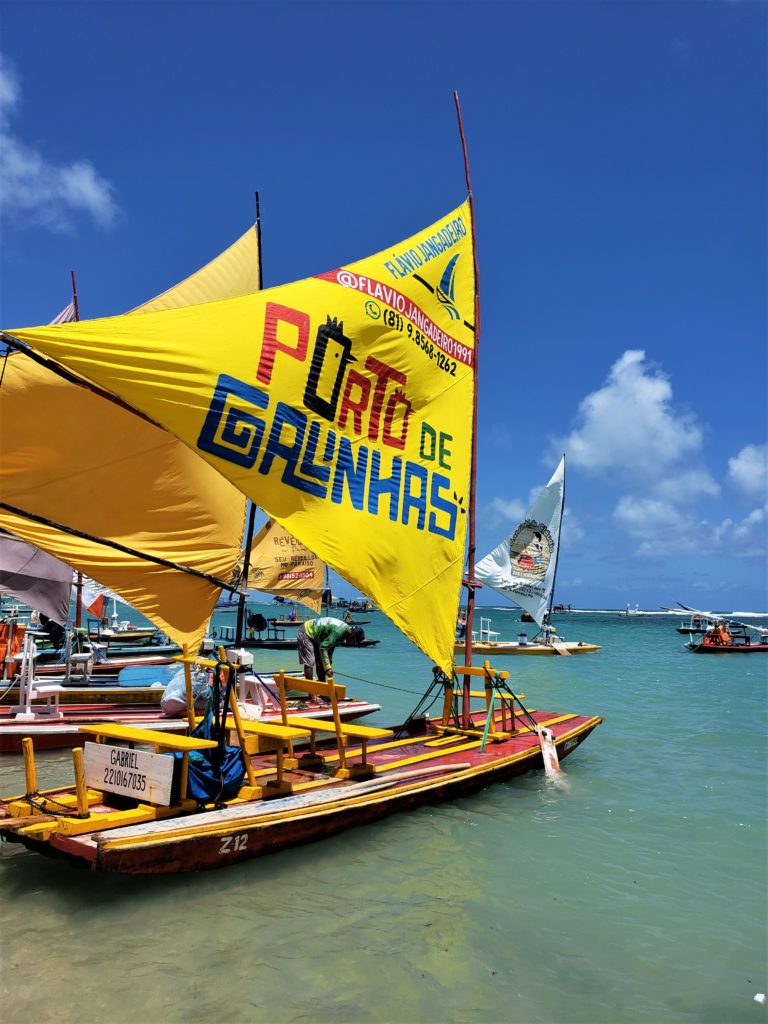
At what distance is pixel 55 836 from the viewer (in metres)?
5.99

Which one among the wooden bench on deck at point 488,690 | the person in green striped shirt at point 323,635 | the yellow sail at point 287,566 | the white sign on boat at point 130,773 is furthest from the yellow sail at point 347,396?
the yellow sail at point 287,566

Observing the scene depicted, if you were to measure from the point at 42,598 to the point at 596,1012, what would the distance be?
14.1 metres

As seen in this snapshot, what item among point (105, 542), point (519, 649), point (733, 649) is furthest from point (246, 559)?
point (733, 649)

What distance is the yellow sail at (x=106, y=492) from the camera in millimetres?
8289

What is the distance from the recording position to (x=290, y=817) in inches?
287

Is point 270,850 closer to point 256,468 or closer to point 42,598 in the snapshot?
point 256,468

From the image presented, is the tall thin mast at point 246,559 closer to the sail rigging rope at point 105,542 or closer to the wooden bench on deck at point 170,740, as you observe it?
the sail rigging rope at point 105,542

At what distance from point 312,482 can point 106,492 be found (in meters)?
3.12

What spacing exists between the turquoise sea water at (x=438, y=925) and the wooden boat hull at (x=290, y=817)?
35 cm

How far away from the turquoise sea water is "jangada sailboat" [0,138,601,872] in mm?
508

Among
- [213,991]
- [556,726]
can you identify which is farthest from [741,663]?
[213,991]

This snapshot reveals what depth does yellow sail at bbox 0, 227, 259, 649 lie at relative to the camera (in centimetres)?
829

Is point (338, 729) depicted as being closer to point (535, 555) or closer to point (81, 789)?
point (81, 789)

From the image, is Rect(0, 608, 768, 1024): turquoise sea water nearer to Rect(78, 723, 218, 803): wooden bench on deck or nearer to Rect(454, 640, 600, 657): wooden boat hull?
Rect(78, 723, 218, 803): wooden bench on deck
